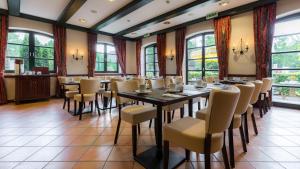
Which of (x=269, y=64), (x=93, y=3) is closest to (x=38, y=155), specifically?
(x=93, y=3)

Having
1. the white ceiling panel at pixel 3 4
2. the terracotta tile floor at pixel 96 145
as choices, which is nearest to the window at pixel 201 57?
the terracotta tile floor at pixel 96 145

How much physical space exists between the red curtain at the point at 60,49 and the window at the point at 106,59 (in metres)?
1.70

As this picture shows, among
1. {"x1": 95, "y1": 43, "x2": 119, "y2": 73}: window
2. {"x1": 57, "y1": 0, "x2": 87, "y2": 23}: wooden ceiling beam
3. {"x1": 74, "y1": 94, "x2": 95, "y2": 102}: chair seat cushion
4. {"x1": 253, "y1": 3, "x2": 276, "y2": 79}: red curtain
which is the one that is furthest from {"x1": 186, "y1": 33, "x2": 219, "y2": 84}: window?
{"x1": 57, "y1": 0, "x2": 87, "y2": 23}: wooden ceiling beam

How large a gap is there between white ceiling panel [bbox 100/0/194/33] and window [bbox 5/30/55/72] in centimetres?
277

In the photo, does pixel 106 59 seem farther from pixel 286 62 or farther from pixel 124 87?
pixel 286 62

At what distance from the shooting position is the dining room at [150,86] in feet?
6.10

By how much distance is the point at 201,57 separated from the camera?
6.79m

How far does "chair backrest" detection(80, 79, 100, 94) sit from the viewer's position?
3.78 meters

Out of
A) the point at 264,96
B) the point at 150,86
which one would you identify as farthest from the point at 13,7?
the point at 264,96

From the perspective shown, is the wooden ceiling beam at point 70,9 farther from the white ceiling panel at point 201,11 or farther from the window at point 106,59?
the white ceiling panel at point 201,11

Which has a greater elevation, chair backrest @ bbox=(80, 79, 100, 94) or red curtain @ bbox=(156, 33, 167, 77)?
red curtain @ bbox=(156, 33, 167, 77)

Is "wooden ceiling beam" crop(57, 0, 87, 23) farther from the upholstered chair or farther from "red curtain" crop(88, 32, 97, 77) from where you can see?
the upholstered chair

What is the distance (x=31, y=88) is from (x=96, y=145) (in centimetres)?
462

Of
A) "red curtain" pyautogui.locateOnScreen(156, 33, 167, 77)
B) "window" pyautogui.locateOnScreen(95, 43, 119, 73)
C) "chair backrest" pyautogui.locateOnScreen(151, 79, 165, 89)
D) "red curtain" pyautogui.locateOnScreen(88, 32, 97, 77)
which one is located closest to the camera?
"chair backrest" pyautogui.locateOnScreen(151, 79, 165, 89)
